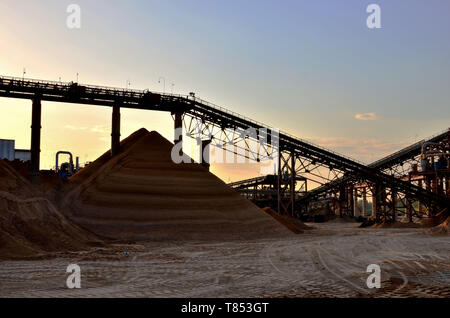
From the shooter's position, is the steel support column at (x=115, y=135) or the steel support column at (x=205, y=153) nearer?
the steel support column at (x=115, y=135)

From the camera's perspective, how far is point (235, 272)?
1528 centimetres

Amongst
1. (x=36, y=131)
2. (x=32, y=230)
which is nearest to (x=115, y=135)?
(x=36, y=131)

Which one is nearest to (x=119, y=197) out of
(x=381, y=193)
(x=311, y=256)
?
(x=311, y=256)

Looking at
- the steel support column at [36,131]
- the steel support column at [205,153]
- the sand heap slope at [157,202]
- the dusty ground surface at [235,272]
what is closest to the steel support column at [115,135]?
the sand heap slope at [157,202]

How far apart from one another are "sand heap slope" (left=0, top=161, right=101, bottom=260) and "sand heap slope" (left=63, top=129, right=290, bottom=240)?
3276 millimetres

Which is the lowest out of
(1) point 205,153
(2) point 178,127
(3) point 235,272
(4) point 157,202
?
(3) point 235,272

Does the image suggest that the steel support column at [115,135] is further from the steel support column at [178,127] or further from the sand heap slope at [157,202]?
the steel support column at [178,127]

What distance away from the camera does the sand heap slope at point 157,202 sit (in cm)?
2838

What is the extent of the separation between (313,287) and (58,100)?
29242 mm

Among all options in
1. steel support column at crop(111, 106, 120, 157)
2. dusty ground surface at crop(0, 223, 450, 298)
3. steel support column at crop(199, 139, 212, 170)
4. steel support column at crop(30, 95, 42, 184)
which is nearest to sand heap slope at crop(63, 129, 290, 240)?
steel support column at crop(111, 106, 120, 157)

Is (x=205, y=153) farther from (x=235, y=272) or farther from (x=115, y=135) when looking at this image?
(x=235, y=272)

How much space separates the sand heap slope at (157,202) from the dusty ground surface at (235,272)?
4.59 m

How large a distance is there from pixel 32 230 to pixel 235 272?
11.9 meters

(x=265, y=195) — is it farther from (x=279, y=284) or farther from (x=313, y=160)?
(x=279, y=284)
